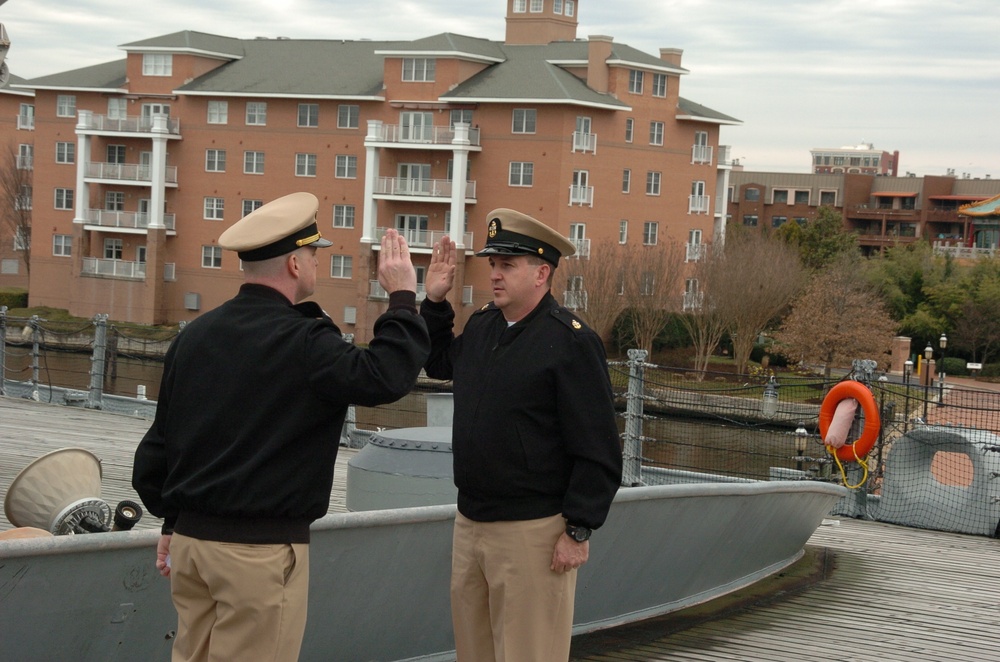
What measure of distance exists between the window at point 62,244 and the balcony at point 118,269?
8.39 ft

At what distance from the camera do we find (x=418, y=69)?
176 feet

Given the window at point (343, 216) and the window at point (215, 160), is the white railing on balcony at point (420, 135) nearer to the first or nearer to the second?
the window at point (343, 216)

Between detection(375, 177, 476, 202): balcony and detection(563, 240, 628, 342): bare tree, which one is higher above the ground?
detection(375, 177, 476, 202): balcony

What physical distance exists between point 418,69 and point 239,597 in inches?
2041

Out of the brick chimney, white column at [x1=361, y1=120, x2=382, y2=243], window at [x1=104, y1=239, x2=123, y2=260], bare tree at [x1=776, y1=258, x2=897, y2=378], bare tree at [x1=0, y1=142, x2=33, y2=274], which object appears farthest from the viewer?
bare tree at [x1=0, y1=142, x2=33, y2=274]

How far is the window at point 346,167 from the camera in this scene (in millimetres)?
54844

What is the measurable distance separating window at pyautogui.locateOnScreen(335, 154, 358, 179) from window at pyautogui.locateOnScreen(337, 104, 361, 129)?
52.6 inches

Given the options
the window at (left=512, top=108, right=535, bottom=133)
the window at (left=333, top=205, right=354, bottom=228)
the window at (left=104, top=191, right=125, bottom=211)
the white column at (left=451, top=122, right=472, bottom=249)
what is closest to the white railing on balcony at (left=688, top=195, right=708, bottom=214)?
the window at (left=512, top=108, right=535, bottom=133)

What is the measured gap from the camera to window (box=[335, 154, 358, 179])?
54844 millimetres

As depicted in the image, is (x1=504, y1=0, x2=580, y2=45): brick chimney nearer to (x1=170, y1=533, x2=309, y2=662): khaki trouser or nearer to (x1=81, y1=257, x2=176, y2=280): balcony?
(x1=81, y1=257, x2=176, y2=280): balcony

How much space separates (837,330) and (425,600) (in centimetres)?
4100

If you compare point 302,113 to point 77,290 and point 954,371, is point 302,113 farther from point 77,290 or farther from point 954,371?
point 954,371

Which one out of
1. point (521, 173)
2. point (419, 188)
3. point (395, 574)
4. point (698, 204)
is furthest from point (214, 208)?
point (395, 574)

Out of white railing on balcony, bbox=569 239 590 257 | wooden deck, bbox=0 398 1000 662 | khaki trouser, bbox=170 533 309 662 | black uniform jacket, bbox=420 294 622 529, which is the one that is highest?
white railing on balcony, bbox=569 239 590 257
